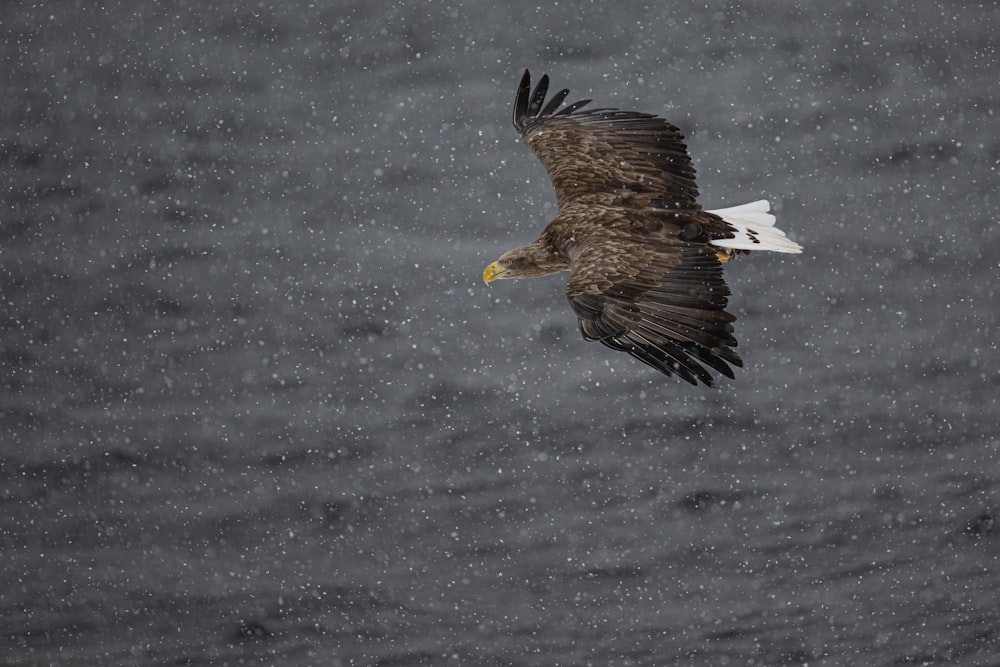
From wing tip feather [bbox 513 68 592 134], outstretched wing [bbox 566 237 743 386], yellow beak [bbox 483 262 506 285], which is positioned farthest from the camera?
wing tip feather [bbox 513 68 592 134]

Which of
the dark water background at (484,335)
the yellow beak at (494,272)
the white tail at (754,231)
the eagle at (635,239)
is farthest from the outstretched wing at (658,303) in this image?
the dark water background at (484,335)

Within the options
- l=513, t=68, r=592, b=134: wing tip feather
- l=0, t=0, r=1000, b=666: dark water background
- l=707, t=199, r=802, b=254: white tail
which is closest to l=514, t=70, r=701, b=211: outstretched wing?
l=513, t=68, r=592, b=134: wing tip feather

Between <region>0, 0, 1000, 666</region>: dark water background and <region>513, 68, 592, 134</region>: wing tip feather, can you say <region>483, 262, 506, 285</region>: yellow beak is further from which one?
<region>0, 0, 1000, 666</region>: dark water background

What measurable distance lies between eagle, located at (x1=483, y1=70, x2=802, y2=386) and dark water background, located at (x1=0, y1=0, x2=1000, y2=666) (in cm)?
35

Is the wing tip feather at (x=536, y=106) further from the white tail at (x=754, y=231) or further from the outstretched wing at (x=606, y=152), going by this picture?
the white tail at (x=754, y=231)

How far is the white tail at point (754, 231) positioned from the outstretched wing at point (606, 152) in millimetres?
148

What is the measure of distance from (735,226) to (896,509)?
1.60 m

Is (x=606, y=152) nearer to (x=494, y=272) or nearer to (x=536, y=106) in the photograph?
(x=536, y=106)

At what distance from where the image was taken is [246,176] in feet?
12.8

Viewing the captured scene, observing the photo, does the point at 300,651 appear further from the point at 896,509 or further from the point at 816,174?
the point at 816,174

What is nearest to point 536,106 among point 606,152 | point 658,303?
point 606,152

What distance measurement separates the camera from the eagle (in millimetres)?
2609

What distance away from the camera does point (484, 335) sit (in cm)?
387

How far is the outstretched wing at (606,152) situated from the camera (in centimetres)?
317
